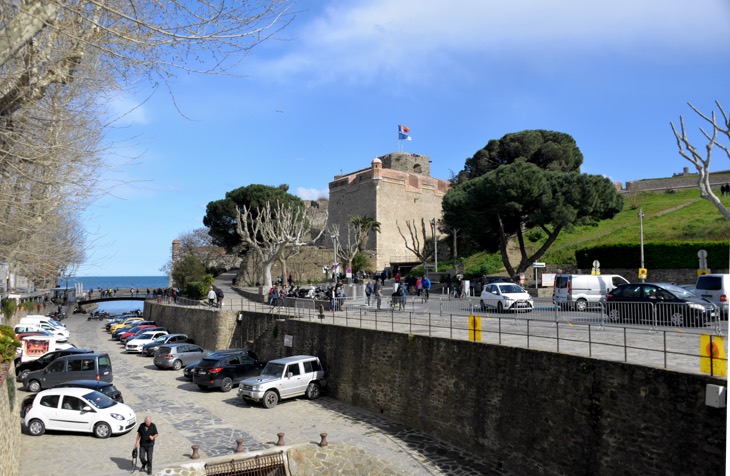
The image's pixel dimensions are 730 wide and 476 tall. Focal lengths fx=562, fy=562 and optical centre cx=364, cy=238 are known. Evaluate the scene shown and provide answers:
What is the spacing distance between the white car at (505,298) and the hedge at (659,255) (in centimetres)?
1670

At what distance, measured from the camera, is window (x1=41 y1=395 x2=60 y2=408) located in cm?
1570

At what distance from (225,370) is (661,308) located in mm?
15980

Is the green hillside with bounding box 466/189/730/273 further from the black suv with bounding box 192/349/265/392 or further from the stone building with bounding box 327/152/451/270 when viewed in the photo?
the black suv with bounding box 192/349/265/392

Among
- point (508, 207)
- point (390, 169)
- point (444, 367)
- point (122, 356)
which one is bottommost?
point (122, 356)

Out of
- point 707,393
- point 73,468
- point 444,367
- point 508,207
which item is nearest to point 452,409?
point 444,367

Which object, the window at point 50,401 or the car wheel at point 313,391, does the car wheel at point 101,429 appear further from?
the car wheel at point 313,391

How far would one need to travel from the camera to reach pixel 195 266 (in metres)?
56.3

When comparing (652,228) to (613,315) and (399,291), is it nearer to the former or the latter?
(399,291)

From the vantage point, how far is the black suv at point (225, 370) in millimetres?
22391

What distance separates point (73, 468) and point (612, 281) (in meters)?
22.0

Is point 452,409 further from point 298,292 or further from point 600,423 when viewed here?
point 298,292

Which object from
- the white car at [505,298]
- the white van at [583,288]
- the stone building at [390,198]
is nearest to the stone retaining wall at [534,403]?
the white car at [505,298]

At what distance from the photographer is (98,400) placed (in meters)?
16.0

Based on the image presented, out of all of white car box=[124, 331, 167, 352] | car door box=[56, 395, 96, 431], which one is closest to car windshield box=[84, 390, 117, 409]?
car door box=[56, 395, 96, 431]
